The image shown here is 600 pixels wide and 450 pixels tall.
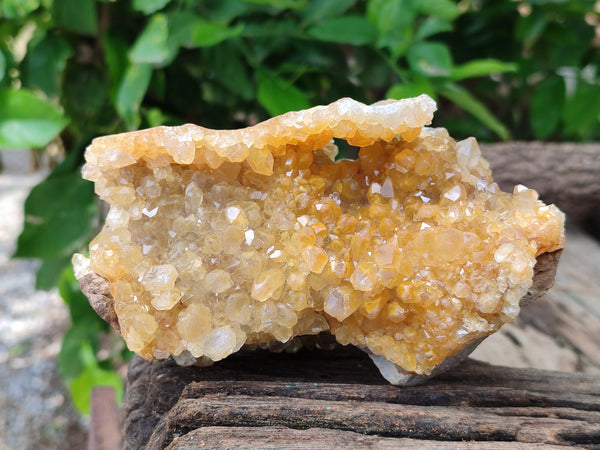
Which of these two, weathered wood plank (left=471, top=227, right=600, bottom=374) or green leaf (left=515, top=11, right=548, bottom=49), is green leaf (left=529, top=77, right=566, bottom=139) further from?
weathered wood plank (left=471, top=227, right=600, bottom=374)

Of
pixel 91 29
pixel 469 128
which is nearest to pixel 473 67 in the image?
pixel 469 128

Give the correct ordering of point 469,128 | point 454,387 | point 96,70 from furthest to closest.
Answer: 1. point 469,128
2. point 96,70
3. point 454,387

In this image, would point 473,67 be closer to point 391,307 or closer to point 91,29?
point 391,307

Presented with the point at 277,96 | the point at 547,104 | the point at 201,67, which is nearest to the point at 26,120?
the point at 201,67

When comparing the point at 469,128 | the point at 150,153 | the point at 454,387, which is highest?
the point at 150,153

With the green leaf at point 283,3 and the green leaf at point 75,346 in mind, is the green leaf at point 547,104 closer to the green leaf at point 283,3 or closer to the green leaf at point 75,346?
the green leaf at point 283,3

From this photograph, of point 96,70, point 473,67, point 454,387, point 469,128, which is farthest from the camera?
point 469,128

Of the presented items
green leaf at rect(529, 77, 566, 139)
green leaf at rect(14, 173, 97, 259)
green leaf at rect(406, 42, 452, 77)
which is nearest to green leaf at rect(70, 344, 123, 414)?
green leaf at rect(14, 173, 97, 259)
